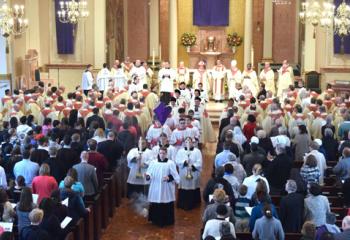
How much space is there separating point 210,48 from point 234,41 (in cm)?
126

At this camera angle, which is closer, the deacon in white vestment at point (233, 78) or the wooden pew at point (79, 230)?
the wooden pew at point (79, 230)

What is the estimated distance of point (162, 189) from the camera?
43.7 feet

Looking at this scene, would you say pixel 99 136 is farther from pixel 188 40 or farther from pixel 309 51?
pixel 188 40

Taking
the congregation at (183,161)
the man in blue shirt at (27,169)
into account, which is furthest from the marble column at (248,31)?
the man in blue shirt at (27,169)

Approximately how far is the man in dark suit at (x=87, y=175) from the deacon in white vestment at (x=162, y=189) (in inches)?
46.1

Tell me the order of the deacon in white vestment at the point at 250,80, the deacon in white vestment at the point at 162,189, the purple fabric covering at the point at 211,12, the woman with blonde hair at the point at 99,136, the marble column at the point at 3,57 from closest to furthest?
the deacon in white vestment at the point at 162,189 → the woman with blonde hair at the point at 99,136 → the marble column at the point at 3,57 → the deacon in white vestment at the point at 250,80 → the purple fabric covering at the point at 211,12

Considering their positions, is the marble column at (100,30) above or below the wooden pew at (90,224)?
above

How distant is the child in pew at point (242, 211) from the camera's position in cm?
1087

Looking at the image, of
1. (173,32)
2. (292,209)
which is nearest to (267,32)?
(173,32)

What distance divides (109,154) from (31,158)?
209 centimetres

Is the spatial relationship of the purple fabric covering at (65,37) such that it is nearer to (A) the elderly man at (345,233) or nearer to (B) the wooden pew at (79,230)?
(B) the wooden pew at (79,230)

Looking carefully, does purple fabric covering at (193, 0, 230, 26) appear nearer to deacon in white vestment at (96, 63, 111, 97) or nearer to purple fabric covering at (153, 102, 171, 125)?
deacon in white vestment at (96, 63, 111, 97)

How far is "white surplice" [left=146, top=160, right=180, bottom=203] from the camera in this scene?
13.1 metres

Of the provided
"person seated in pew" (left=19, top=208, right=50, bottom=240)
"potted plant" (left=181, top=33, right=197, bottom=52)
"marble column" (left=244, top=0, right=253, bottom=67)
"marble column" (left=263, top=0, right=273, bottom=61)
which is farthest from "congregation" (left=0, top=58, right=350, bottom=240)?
"potted plant" (left=181, top=33, right=197, bottom=52)
